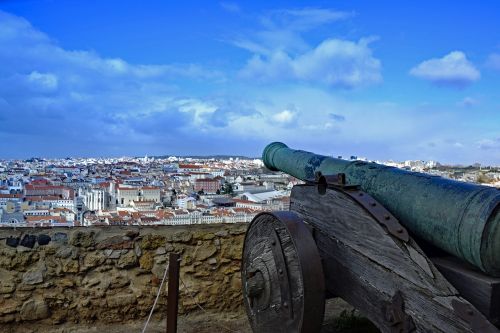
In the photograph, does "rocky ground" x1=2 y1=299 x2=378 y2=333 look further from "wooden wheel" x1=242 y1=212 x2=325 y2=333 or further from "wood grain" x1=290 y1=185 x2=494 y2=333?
"wood grain" x1=290 y1=185 x2=494 y2=333

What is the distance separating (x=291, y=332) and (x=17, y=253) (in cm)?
254

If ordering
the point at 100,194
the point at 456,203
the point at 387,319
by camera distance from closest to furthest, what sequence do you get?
the point at 456,203, the point at 387,319, the point at 100,194

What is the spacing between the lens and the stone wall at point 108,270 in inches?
146

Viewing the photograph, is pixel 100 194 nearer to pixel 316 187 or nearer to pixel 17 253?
pixel 17 253

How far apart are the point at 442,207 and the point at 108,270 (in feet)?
9.71

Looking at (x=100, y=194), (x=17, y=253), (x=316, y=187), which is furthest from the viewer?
(x=100, y=194)

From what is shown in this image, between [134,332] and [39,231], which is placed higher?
[39,231]

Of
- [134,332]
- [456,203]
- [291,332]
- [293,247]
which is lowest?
[134,332]

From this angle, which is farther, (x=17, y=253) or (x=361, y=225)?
(x=17, y=253)

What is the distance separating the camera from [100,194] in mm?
9477

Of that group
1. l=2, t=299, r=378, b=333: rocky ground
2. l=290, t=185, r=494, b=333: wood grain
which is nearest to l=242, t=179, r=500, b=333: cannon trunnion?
l=290, t=185, r=494, b=333: wood grain

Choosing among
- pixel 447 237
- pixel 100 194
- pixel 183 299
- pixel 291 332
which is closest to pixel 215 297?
pixel 183 299

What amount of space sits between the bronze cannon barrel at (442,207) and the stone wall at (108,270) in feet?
6.44

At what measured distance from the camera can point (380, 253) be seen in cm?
198
